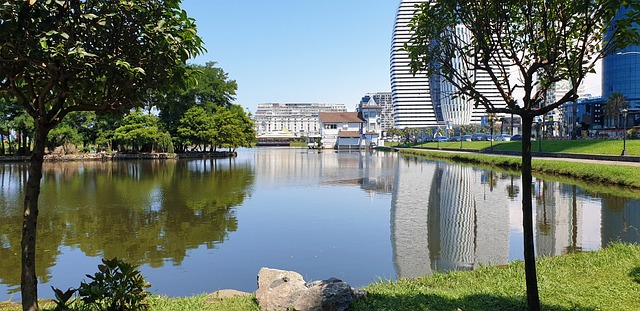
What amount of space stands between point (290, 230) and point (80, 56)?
1152 centimetres

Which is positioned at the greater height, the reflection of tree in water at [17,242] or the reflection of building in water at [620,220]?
the reflection of building in water at [620,220]

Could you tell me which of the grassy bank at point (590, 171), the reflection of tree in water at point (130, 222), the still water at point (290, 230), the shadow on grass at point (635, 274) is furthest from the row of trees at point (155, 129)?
the shadow on grass at point (635, 274)

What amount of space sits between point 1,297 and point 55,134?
54750 mm

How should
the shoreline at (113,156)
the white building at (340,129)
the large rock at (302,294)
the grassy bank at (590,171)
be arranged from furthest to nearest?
the white building at (340,129) → the shoreline at (113,156) → the grassy bank at (590,171) → the large rock at (302,294)

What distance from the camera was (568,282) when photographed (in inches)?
276

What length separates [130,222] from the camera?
15758 mm

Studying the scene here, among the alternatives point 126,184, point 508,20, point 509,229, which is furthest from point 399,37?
point 508,20

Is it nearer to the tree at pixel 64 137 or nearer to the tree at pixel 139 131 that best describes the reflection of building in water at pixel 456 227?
the tree at pixel 139 131

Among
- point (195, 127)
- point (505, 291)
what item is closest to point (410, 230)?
point (505, 291)

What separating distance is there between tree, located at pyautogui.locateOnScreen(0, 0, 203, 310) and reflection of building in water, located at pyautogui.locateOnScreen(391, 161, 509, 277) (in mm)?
7062

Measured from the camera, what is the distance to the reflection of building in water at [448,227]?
1110 cm

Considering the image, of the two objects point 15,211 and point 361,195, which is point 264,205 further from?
point 15,211

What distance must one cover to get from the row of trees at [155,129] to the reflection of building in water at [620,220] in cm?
4553

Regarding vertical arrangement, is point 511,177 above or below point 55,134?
below
